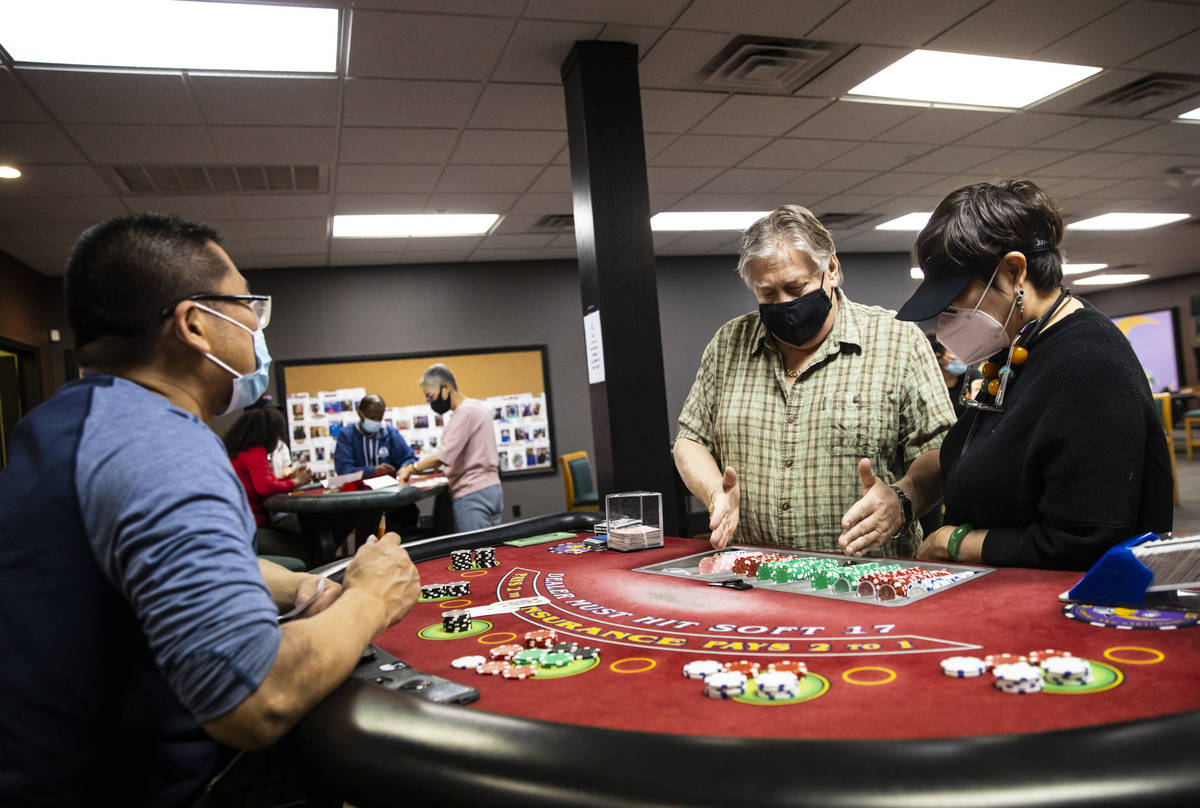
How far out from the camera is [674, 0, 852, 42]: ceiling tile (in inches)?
134

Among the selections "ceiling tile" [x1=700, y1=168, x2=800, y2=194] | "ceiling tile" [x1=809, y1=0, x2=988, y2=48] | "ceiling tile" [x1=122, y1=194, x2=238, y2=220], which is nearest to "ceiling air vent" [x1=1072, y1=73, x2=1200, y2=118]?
"ceiling tile" [x1=809, y1=0, x2=988, y2=48]

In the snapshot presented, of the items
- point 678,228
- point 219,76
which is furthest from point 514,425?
point 219,76

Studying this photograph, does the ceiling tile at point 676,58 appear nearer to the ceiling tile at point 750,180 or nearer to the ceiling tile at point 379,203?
the ceiling tile at point 750,180

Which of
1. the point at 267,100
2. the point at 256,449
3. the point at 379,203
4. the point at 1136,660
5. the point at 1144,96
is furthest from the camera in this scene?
the point at 379,203

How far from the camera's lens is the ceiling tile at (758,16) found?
3416 mm

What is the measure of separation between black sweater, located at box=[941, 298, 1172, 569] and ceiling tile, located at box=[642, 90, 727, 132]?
3.22 metres

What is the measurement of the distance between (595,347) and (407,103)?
1654mm

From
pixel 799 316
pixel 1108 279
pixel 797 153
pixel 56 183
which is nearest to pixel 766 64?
pixel 797 153

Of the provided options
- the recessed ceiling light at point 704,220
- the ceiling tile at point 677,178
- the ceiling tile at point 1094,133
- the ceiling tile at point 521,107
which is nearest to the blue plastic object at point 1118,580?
the ceiling tile at point 521,107

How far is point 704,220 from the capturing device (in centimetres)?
731

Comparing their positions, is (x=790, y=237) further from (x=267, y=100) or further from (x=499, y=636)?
(x=267, y=100)

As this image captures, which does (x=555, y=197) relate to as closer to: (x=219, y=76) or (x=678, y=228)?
(x=678, y=228)

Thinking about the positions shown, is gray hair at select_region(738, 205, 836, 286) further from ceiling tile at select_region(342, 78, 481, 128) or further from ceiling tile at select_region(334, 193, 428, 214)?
ceiling tile at select_region(334, 193, 428, 214)

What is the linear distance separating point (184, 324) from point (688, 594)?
3.35ft
